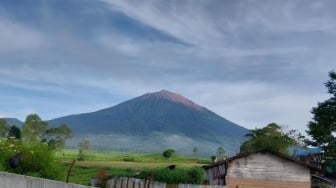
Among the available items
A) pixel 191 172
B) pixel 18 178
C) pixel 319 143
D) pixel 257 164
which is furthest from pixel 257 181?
pixel 18 178

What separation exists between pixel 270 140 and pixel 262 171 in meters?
35.0

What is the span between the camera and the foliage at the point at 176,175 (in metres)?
25.4

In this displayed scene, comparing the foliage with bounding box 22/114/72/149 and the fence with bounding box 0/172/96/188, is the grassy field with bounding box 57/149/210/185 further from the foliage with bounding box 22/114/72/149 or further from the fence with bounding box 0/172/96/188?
the fence with bounding box 0/172/96/188

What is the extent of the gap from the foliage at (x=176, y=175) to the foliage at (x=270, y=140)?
4008cm

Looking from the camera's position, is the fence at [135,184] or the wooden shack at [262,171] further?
the wooden shack at [262,171]

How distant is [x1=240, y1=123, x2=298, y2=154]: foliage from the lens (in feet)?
226

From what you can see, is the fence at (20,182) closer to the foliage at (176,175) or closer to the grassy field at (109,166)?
the foliage at (176,175)

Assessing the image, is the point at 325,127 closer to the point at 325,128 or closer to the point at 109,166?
the point at 325,128

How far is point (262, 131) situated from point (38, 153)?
2552 inches

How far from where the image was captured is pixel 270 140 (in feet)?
229

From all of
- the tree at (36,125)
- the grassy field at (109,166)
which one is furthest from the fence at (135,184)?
the tree at (36,125)

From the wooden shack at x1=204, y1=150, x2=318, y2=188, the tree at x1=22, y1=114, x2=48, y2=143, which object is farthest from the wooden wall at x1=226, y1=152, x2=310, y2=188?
the tree at x1=22, y1=114, x2=48, y2=143

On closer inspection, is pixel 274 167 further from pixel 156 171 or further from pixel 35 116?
pixel 35 116

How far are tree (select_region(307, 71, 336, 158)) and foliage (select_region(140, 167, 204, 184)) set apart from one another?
2339cm
